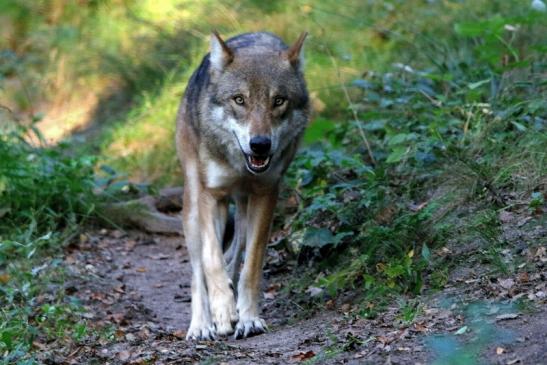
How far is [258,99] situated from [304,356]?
6.28ft

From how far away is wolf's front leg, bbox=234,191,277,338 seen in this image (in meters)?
6.30

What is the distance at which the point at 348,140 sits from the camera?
8.83m

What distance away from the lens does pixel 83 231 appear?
901cm

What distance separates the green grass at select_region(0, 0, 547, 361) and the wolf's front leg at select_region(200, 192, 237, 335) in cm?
74

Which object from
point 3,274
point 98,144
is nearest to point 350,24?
point 98,144

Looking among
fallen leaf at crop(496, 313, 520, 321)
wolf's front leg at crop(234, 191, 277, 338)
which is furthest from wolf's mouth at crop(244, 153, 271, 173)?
fallen leaf at crop(496, 313, 520, 321)

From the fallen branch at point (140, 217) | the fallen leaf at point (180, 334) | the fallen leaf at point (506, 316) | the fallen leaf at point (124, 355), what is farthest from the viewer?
the fallen branch at point (140, 217)

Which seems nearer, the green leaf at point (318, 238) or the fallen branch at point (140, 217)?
the green leaf at point (318, 238)

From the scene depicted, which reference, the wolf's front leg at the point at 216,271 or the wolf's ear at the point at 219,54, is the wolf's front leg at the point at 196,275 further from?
the wolf's ear at the point at 219,54

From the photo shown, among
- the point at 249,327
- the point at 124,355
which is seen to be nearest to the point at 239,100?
the point at 249,327

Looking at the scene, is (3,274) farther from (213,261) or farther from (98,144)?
(98,144)

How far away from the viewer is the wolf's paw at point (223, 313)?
6.21 m

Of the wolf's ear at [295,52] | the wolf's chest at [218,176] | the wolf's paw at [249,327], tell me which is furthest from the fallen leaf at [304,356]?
the wolf's ear at [295,52]

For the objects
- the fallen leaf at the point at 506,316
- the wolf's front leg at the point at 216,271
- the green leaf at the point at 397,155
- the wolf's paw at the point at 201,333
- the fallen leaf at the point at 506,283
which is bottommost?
the wolf's paw at the point at 201,333
